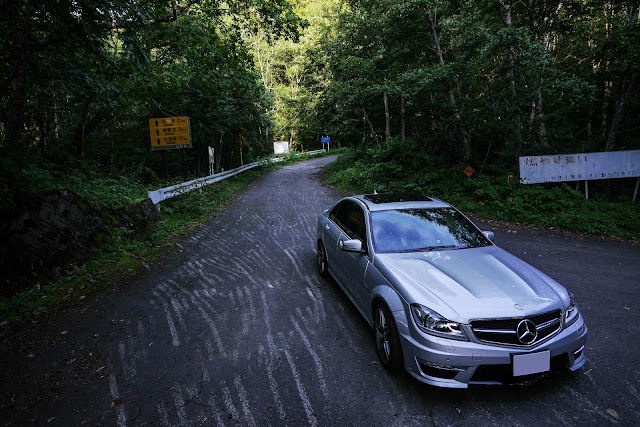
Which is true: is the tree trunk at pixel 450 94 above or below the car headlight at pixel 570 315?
above

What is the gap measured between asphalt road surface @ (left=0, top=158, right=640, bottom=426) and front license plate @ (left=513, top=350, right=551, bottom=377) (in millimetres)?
335

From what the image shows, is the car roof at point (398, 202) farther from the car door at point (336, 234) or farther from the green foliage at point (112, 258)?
the green foliage at point (112, 258)

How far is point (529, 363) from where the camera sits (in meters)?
2.64

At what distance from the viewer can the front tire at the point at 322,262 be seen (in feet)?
17.9

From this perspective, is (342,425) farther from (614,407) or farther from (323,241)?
(323,241)

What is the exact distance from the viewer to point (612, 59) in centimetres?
963

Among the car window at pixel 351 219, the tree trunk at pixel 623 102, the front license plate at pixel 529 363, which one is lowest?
the front license plate at pixel 529 363

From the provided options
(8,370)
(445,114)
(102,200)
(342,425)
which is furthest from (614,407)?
(445,114)

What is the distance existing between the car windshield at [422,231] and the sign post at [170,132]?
11.2m

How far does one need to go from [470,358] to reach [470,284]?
0.69 m

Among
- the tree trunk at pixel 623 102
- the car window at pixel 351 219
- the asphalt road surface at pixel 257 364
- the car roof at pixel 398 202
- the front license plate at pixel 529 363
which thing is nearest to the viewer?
the front license plate at pixel 529 363

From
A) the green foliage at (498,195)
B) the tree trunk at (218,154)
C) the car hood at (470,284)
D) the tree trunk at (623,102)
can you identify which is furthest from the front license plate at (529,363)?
the tree trunk at (218,154)

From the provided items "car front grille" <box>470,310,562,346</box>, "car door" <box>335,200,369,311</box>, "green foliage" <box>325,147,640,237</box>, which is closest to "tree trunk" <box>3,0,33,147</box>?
"car door" <box>335,200,369,311</box>

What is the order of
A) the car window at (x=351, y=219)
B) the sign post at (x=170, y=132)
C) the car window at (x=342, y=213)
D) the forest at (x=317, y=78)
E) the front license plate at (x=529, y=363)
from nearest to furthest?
the front license plate at (x=529, y=363)
the car window at (x=351, y=219)
the car window at (x=342, y=213)
the forest at (x=317, y=78)
the sign post at (x=170, y=132)
